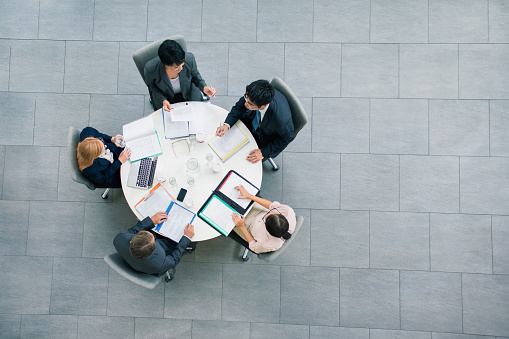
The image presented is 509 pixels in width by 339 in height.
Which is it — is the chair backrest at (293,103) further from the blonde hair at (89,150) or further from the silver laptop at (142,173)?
the blonde hair at (89,150)

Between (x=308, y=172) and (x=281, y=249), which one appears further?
(x=308, y=172)

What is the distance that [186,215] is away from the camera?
2650 mm

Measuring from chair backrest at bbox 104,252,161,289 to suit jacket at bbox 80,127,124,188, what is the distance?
0.57 metres

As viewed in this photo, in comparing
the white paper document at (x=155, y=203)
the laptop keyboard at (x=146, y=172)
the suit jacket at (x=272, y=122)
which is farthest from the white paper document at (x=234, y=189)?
the laptop keyboard at (x=146, y=172)

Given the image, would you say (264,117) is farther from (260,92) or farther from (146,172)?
(146,172)

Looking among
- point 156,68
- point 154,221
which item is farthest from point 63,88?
point 154,221

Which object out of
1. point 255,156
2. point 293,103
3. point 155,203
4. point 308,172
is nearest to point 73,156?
point 155,203

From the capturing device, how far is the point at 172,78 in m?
2.87

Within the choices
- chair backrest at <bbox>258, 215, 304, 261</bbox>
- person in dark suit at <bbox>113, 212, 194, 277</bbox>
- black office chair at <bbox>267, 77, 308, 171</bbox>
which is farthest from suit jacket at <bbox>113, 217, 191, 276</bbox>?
black office chair at <bbox>267, 77, 308, 171</bbox>

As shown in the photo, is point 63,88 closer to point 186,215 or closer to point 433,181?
point 186,215

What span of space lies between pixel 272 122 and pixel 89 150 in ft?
4.20

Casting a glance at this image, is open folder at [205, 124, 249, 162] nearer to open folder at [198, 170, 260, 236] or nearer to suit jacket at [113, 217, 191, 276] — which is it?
open folder at [198, 170, 260, 236]

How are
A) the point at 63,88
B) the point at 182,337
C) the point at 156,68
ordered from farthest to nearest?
1. the point at 63,88
2. the point at 182,337
3. the point at 156,68

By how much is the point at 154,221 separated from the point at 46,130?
1.73 meters
